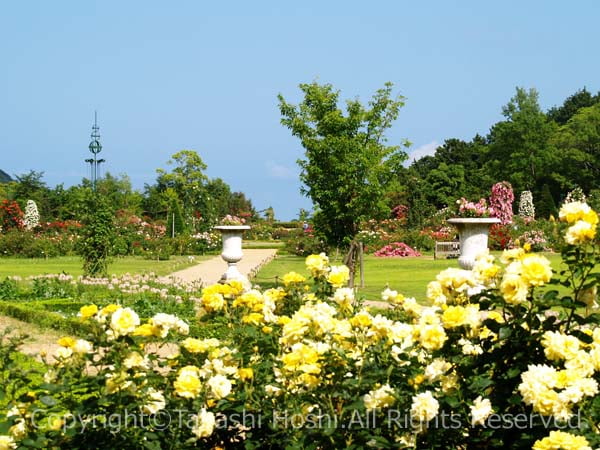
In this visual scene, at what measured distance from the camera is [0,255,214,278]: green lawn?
17625 mm

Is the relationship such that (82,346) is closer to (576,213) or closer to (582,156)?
(576,213)

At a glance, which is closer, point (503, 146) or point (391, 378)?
point (391, 378)

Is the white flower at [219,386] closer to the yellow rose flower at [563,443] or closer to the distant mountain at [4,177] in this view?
the yellow rose flower at [563,443]

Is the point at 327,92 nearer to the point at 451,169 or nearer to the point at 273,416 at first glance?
the point at 273,416

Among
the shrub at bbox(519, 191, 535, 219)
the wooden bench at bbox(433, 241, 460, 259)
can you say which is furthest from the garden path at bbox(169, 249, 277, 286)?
the shrub at bbox(519, 191, 535, 219)

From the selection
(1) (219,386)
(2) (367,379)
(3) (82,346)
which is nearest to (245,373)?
(1) (219,386)

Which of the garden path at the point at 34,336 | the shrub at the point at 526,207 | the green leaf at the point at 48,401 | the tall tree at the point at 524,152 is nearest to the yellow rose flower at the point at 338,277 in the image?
the green leaf at the point at 48,401

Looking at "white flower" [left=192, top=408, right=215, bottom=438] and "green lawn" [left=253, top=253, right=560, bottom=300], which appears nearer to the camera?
"white flower" [left=192, top=408, right=215, bottom=438]

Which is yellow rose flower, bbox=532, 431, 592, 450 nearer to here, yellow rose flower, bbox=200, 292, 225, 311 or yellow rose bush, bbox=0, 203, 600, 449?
yellow rose bush, bbox=0, 203, 600, 449

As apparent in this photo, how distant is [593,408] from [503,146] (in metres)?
46.5

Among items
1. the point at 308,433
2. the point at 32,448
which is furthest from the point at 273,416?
the point at 32,448

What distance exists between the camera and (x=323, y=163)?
1253 centimetres

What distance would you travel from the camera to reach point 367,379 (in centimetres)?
289

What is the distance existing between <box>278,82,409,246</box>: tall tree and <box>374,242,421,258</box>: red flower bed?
11021 millimetres
